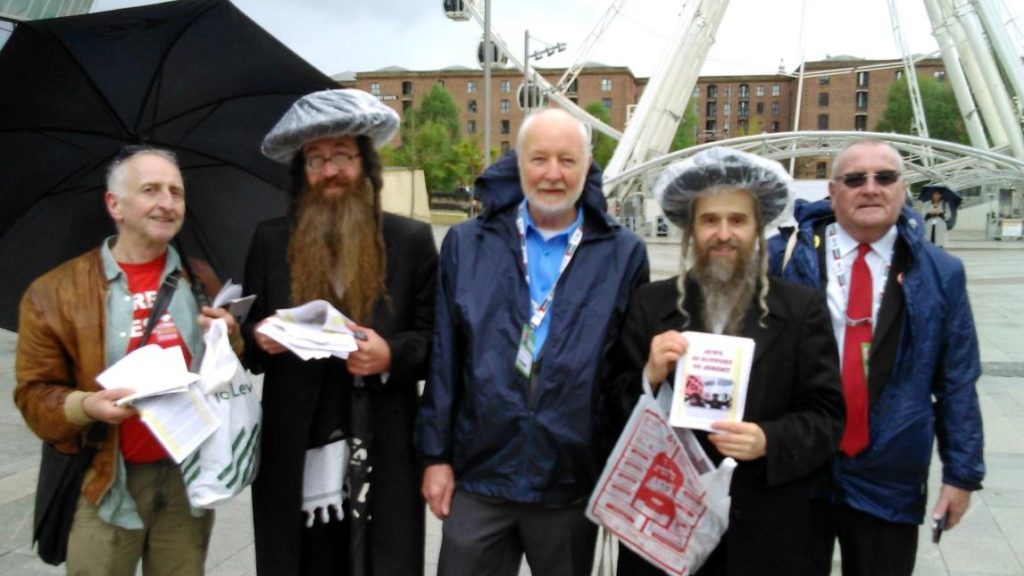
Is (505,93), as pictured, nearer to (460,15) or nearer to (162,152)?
(460,15)

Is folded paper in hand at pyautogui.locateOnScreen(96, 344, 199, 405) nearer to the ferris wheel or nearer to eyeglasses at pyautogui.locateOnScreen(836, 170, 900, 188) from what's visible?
eyeglasses at pyautogui.locateOnScreen(836, 170, 900, 188)

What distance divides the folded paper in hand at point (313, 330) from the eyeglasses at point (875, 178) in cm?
179

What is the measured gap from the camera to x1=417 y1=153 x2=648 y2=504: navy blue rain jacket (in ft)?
8.73

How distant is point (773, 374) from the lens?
2.54 meters

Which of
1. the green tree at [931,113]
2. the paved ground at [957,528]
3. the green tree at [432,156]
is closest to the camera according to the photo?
the paved ground at [957,528]

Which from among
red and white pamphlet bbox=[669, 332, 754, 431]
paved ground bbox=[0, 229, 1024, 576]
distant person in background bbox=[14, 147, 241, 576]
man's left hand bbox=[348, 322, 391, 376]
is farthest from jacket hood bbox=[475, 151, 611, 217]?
paved ground bbox=[0, 229, 1024, 576]

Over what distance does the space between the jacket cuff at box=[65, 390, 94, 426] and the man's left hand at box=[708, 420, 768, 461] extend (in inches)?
76.0

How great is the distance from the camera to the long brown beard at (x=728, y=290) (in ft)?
8.54

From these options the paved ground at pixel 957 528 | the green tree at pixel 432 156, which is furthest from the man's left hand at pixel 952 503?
the green tree at pixel 432 156

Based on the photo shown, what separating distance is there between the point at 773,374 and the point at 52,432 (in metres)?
2.28

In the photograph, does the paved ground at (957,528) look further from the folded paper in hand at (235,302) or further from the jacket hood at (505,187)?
the jacket hood at (505,187)

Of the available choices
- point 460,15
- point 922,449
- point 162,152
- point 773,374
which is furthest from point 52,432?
point 460,15

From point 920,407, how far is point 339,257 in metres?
2.03

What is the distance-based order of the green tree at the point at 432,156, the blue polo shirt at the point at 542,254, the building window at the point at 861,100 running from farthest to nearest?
the building window at the point at 861,100
the green tree at the point at 432,156
the blue polo shirt at the point at 542,254
